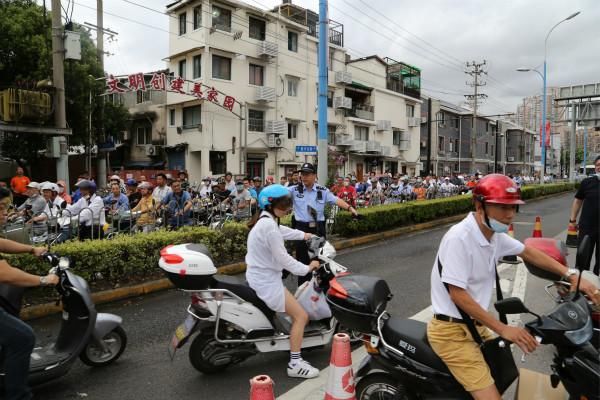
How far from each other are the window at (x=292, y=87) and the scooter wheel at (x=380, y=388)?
28360 millimetres

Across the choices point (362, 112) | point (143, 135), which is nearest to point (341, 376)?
point (143, 135)

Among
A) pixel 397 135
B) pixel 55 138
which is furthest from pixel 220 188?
pixel 397 135

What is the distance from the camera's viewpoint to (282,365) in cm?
397

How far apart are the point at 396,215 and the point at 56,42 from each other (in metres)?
10.5

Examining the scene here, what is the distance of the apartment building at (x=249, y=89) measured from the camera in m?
25.2

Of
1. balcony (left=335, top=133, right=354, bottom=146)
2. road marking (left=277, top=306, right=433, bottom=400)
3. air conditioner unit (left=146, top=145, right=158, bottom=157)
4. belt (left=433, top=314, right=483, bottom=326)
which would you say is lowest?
road marking (left=277, top=306, right=433, bottom=400)

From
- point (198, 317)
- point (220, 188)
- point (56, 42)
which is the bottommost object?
point (198, 317)

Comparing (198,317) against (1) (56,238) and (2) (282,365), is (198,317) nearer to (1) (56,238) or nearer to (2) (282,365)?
(2) (282,365)

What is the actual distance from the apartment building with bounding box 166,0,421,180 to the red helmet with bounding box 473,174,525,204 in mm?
21297

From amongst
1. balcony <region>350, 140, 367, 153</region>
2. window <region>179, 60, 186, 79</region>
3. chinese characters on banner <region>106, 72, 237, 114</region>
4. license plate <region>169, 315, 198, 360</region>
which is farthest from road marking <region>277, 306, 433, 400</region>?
balcony <region>350, 140, 367, 153</region>

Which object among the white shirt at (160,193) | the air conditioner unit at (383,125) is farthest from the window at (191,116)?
the air conditioner unit at (383,125)

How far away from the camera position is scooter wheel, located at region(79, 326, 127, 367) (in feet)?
12.9

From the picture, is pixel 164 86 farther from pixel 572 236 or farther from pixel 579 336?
pixel 579 336

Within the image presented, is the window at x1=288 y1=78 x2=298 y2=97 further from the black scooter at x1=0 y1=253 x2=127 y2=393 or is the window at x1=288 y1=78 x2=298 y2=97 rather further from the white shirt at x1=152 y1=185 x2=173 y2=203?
the black scooter at x1=0 y1=253 x2=127 y2=393
